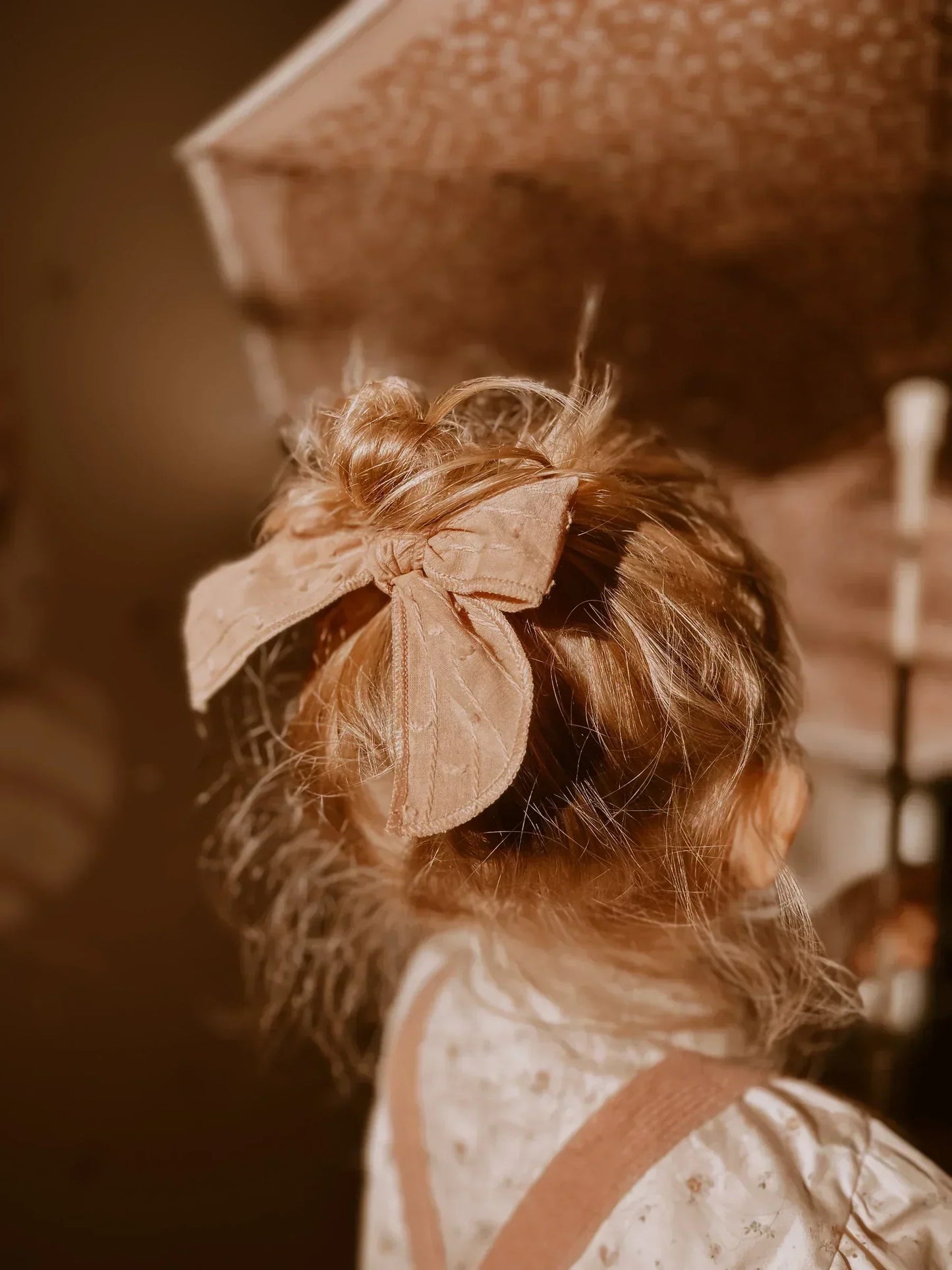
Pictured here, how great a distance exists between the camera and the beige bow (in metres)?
0.42

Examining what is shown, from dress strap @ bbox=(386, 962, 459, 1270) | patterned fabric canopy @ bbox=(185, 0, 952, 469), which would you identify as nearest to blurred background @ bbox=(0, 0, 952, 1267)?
patterned fabric canopy @ bbox=(185, 0, 952, 469)

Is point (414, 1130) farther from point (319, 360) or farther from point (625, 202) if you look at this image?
point (625, 202)

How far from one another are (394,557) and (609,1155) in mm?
386

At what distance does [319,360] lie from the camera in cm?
84

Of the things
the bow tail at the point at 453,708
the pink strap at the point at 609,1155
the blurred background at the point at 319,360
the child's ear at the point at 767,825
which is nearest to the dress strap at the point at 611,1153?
the pink strap at the point at 609,1155

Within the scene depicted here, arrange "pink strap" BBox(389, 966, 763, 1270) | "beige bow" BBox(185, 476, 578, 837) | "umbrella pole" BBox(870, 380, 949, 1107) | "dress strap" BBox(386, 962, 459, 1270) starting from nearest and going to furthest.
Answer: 1. "beige bow" BBox(185, 476, 578, 837)
2. "pink strap" BBox(389, 966, 763, 1270)
3. "dress strap" BBox(386, 962, 459, 1270)
4. "umbrella pole" BBox(870, 380, 949, 1107)

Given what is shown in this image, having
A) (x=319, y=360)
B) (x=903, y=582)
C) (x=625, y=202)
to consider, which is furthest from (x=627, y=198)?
(x=903, y=582)

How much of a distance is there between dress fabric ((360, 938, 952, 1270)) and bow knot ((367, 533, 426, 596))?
36 centimetres

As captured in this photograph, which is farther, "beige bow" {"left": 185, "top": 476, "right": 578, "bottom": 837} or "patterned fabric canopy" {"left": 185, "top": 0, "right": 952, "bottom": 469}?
"patterned fabric canopy" {"left": 185, "top": 0, "right": 952, "bottom": 469}

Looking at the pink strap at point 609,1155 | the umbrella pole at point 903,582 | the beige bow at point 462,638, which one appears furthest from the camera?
the umbrella pole at point 903,582

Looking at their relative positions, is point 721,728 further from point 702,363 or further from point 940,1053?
point 940,1053

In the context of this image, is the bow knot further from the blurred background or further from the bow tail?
the blurred background

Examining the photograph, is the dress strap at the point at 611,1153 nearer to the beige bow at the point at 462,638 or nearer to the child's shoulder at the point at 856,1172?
the child's shoulder at the point at 856,1172

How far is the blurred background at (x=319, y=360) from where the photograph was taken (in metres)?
0.70
